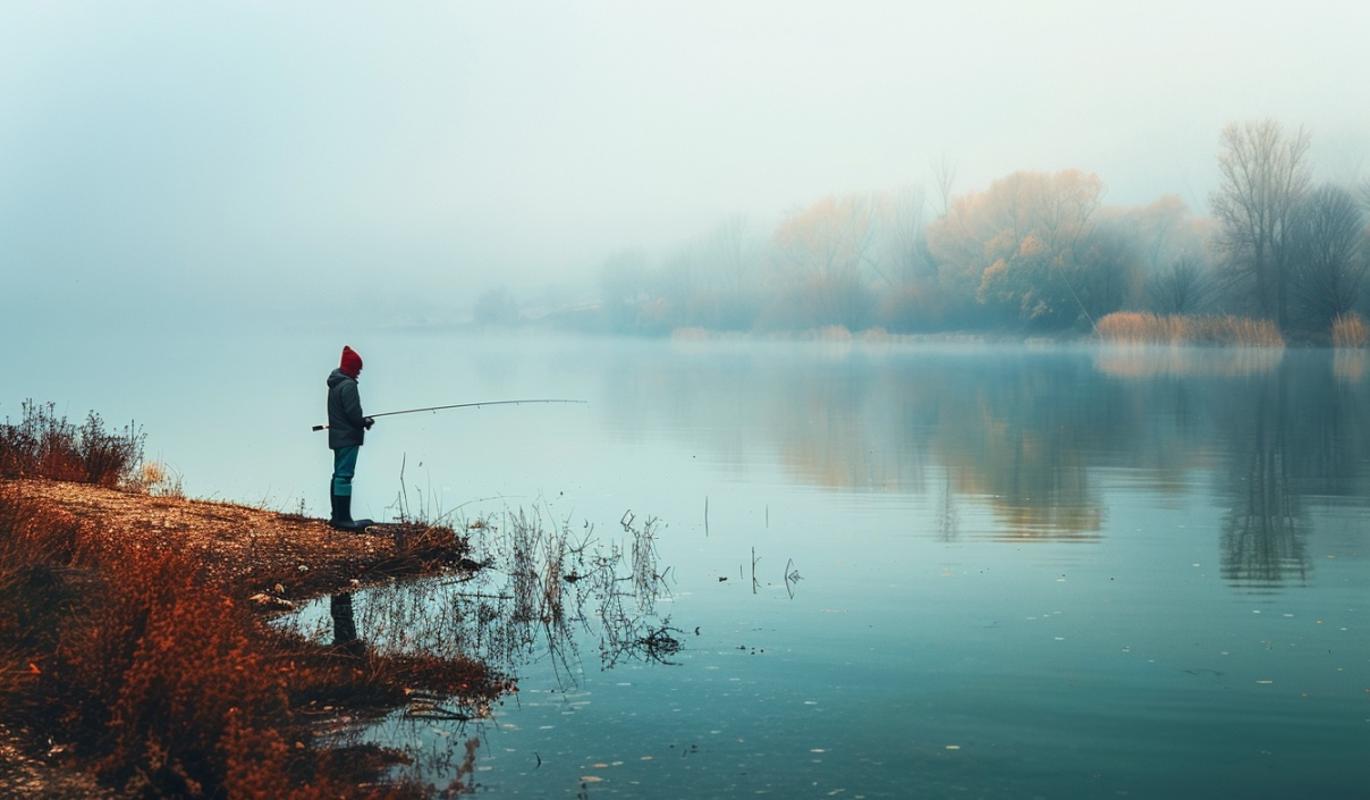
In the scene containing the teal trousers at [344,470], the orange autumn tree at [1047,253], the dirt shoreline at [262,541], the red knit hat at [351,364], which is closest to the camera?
the dirt shoreline at [262,541]

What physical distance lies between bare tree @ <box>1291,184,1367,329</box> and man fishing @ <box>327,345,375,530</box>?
82.4 m

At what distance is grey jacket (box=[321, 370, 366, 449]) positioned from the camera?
15594mm

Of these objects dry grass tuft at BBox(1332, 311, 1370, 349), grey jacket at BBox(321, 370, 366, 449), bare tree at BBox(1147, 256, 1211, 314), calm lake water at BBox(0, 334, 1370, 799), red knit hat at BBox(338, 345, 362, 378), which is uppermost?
bare tree at BBox(1147, 256, 1211, 314)

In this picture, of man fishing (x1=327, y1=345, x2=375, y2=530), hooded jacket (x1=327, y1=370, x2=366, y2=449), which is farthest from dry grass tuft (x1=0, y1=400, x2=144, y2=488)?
hooded jacket (x1=327, y1=370, x2=366, y2=449)

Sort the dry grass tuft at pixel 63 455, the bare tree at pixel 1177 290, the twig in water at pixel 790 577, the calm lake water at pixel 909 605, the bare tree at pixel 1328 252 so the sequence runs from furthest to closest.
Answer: the bare tree at pixel 1177 290
the bare tree at pixel 1328 252
the dry grass tuft at pixel 63 455
the twig in water at pixel 790 577
the calm lake water at pixel 909 605

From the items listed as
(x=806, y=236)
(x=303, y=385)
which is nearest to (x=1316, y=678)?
(x=303, y=385)

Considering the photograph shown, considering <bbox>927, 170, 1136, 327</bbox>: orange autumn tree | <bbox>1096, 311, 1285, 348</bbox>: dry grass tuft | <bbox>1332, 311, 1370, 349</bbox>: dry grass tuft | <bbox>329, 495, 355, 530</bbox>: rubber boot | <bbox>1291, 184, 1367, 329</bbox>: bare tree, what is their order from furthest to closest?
<bbox>927, 170, 1136, 327</bbox>: orange autumn tree, <bbox>1291, 184, 1367, 329</bbox>: bare tree, <bbox>1332, 311, 1370, 349</bbox>: dry grass tuft, <bbox>1096, 311, 1285, 348</bbox>: dry grass tuft, <bbox>329, 495, 355, 530</bbox>: rubber boot

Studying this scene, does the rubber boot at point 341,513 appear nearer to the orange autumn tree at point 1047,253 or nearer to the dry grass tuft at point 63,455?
the dry grass tuft at point 63,455

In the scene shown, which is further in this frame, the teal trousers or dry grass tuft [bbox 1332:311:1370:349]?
dry grass tuft [bbox 1332:311:1370:349]

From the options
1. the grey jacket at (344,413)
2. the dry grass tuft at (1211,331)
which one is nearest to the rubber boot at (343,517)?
the grey jacket at (344,413)

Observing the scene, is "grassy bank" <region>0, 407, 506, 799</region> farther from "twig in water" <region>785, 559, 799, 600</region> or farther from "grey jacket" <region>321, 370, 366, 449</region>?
"twig in water" <region>785, 559, 799, 600</region>

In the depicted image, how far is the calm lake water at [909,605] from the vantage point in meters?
8.86

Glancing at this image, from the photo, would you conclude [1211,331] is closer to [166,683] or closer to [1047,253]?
[1047,253]

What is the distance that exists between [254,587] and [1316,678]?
9.70m
